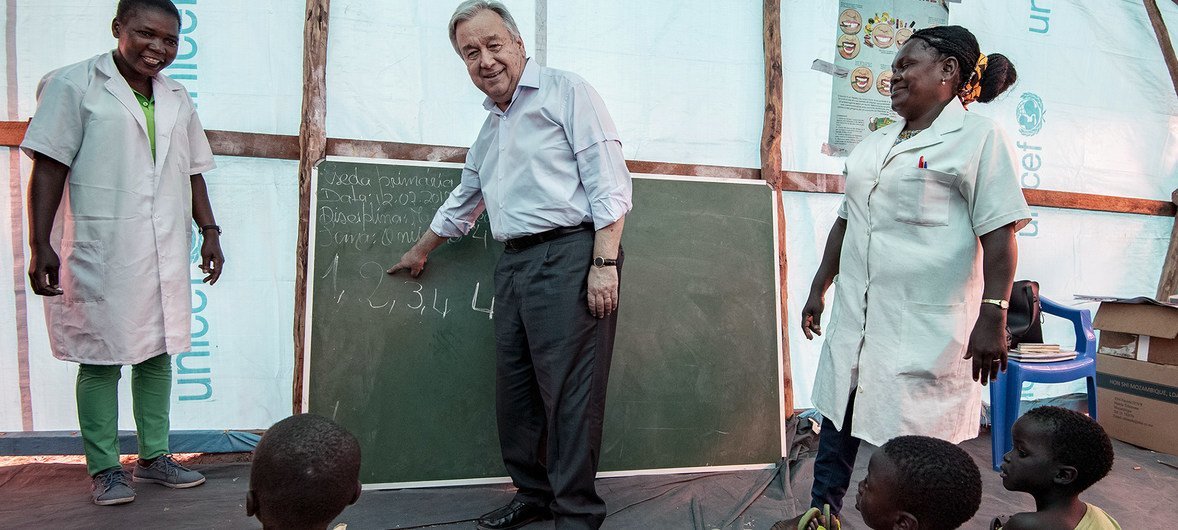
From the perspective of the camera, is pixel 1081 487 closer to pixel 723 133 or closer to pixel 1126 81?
pixel 723 133

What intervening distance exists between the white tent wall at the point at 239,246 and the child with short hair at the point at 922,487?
2.57 m

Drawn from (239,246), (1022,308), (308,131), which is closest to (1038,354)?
(1022,308)

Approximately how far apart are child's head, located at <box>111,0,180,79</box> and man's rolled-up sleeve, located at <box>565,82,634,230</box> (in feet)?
4.93

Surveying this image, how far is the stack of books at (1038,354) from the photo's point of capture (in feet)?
10.6

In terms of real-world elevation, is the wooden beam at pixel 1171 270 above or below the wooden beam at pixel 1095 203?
below

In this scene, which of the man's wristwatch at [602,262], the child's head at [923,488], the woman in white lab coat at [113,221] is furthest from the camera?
the woman in white lab coat at [113,221]

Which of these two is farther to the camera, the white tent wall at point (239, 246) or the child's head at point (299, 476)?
the white tent wall at point (239, 246)

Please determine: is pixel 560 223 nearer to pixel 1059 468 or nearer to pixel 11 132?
pixel 1059 468

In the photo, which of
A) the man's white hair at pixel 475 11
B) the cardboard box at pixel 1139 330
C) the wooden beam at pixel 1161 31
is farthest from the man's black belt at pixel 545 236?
the wooden beam at pixel 1161 31

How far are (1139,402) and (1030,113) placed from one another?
1.72 metres

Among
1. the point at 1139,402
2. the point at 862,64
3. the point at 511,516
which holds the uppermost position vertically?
the point at 862,64

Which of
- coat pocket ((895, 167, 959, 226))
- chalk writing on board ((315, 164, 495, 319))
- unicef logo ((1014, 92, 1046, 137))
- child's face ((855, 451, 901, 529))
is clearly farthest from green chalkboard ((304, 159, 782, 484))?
unicef logo ((1014, 92, 1046, 137))

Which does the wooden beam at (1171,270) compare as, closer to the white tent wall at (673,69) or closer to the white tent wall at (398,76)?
the white tent wall at (673,69)

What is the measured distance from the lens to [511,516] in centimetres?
242
